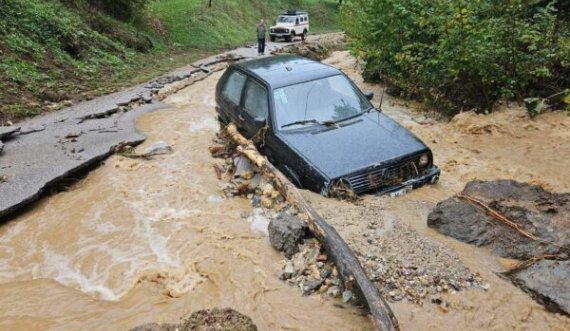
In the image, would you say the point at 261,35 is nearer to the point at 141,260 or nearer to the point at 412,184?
the point at 412,184

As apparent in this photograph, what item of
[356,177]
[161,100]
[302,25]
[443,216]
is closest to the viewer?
[443,216]

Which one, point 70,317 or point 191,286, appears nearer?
point 70,317

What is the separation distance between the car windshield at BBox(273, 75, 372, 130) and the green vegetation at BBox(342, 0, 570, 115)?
323 cm

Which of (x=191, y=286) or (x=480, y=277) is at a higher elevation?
(x=480, y=277)

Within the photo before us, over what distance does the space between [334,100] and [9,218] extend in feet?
15.3

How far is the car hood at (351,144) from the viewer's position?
543cm

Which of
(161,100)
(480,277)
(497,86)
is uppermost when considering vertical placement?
(497,86)

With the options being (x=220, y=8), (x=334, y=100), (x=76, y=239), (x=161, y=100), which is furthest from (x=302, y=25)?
(x=76, y=239)

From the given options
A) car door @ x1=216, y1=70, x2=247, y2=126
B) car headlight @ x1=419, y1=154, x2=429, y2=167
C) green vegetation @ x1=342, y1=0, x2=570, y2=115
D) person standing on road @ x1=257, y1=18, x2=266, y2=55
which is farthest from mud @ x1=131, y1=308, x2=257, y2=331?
person standing on road @ x1=257, y1=18, x2=266, y2=55

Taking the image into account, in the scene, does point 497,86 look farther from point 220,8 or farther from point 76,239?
point 220,8

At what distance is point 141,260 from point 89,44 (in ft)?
44.4

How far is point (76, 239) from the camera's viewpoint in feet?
A: 18.4

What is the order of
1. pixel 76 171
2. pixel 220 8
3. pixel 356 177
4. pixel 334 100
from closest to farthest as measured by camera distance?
pixel 356 177 < pixel 334 100 < pixel 76 171 < pixel 220 8

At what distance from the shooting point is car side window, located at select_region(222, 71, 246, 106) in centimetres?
754
